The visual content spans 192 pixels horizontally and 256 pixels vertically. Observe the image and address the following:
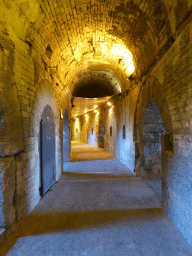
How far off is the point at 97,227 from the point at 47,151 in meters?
2.41

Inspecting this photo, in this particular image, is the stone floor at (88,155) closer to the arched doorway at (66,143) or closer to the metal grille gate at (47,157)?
the arched doorway at (66,143)

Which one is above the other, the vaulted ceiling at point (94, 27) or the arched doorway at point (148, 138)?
the vaulted ceiling at point (94, 27)

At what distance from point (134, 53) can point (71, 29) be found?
2.12 metres

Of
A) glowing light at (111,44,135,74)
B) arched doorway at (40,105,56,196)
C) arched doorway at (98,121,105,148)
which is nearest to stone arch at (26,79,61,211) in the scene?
arched doorway at (40,105,56,196)

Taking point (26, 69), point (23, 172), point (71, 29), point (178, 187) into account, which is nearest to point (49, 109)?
point (26, 69)

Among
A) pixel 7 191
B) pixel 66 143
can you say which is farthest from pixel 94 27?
pixel 66 143

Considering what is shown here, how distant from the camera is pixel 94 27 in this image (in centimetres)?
453

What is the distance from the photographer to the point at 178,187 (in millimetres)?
2615

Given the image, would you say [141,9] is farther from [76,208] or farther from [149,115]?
[76,208]

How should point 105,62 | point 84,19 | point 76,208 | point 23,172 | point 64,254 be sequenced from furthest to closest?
point 105,62
point 84,19
point 76,208
point 23,172
point 64,254

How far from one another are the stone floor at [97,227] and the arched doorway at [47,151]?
358mm

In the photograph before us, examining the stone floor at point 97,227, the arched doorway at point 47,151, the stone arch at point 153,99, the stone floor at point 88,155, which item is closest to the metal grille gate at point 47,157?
the arched doorway at point 47,151

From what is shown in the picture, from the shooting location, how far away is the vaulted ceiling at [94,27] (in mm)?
2615

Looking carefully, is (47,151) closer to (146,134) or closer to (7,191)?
(7,191)
